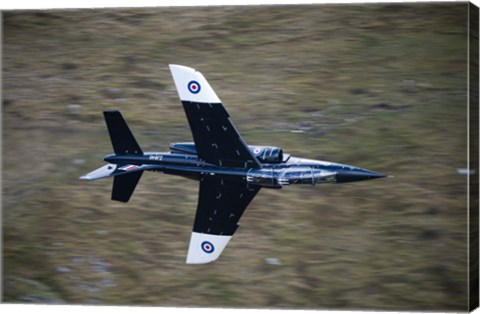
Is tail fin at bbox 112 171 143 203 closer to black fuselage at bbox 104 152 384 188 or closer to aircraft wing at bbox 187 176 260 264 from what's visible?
black fuselage at bbox 104 152 384 188

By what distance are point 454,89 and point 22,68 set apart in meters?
8.25

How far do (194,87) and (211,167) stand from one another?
154cm

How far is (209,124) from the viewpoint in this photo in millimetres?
15945

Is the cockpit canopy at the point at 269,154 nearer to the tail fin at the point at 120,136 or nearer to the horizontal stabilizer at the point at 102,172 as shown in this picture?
the tail fin at the point at 120,136

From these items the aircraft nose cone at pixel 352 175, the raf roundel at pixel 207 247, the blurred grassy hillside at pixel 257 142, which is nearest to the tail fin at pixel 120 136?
the blurred grassy hillside at pixel 257 142

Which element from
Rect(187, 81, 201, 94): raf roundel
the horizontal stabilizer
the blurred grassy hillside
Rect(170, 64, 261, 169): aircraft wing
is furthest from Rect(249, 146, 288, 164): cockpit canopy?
the horizontal stabilizer

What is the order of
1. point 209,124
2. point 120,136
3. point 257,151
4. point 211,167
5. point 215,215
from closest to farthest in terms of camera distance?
point 209,124 → point 257,151 → point 211,167 → point 215,215 → point 120,136

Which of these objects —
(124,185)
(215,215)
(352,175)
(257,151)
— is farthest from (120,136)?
(352,175)

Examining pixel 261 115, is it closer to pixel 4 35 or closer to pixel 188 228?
pixel 188 228

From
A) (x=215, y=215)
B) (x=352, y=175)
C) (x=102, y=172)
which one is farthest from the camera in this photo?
(x=102, y=172)

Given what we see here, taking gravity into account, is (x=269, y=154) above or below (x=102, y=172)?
above

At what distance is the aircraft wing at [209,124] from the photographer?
1573 cm

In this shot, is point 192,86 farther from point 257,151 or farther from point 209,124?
point 257,151

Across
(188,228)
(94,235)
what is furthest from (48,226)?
(188,228)
